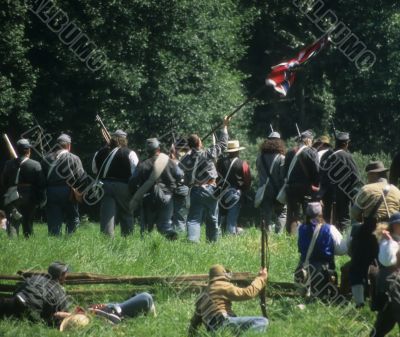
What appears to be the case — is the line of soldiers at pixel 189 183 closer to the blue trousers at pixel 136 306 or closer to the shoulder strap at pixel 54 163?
the shoulder strap at pixel 54 163

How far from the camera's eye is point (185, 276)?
18.3 metres

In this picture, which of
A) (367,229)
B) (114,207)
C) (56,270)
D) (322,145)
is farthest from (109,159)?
(367,229)

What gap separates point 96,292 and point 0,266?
2109 mm

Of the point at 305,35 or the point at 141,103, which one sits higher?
the point at 305,35

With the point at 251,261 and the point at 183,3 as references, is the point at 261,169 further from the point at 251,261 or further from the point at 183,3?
the point at 183,3

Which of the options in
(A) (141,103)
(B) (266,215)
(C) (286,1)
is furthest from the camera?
(C) (286,1)

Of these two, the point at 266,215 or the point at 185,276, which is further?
the point at 266,215

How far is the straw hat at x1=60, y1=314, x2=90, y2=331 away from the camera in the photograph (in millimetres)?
16422

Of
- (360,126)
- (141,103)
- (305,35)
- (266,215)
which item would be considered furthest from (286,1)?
(266,215)

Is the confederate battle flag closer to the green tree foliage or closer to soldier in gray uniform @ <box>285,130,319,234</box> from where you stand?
soldier in gray uniform @ <box>285,130,319,234</box>

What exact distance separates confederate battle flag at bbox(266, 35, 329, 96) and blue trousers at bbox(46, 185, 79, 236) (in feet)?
13.2

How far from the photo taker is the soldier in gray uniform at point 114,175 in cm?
2198

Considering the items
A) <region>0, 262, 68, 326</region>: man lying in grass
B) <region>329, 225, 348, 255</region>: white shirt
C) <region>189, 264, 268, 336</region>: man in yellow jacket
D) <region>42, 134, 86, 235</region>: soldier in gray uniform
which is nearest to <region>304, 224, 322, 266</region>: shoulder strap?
<region>329, 225, 348, 255</region>: white shirt

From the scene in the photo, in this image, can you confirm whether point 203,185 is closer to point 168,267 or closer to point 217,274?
point 168,267
